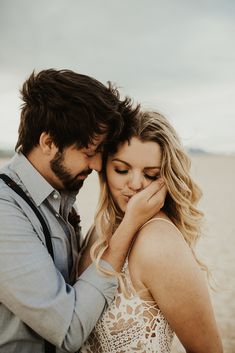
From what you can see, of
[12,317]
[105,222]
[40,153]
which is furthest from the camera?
[105,222]

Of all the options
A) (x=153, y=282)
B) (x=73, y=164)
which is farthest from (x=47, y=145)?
(x=153, y=282)

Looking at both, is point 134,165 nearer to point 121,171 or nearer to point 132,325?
point 121,171

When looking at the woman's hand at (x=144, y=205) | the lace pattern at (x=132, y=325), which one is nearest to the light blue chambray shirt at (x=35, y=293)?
the lace pattern at (x=132, y=325)

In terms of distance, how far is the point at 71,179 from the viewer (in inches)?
136

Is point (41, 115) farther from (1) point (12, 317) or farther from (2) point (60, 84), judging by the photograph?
(1) point (12, 317)

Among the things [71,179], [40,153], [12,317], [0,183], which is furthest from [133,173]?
[12,317]

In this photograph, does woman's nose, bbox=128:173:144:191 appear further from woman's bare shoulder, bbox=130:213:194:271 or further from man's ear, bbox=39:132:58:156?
man's ear, bbox=39:132:58:156

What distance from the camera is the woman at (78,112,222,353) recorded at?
2939 millimetres

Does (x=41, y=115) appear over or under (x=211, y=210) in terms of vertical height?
over

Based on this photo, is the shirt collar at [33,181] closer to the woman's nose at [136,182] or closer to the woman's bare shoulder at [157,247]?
the woman's nose at [136,182]

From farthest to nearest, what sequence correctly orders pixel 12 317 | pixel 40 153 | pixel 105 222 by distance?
pixel 105 222 → pixel 40 153 → pixel 12 317

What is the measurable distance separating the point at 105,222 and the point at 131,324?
3.44ft

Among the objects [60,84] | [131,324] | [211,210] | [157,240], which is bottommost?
[211,210]

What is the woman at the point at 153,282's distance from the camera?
2.94 metres
